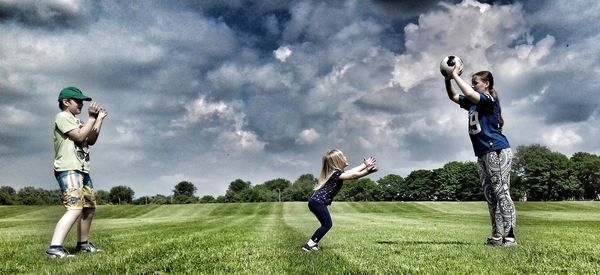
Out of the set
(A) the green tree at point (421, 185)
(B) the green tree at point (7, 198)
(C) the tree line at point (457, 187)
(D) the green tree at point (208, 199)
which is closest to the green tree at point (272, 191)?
(C) the tree line at point (457, 187)

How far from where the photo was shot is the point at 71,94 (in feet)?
25.9

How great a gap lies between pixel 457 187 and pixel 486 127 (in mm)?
126455

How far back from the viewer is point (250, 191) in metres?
156

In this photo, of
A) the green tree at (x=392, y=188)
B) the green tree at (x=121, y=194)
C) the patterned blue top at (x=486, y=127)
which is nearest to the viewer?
the patterned blue top at (x=486, y=127)

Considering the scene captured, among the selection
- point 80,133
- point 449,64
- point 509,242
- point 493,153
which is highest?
point 449,64

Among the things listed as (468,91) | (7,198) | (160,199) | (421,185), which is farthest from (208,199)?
(468,91)

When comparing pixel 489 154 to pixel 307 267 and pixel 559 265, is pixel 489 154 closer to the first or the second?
pixel 559 265

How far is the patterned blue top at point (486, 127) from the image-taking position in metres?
8.62

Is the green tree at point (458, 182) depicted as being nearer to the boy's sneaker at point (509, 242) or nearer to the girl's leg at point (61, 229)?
the boy's sneaker at point (509, 242)

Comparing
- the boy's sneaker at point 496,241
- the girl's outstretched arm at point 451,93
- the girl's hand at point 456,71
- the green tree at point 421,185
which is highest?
the green tree at point 421,185

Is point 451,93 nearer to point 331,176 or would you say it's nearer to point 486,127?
point 486,127

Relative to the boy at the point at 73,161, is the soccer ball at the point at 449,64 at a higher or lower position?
higher

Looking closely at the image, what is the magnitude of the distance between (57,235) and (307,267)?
412cm

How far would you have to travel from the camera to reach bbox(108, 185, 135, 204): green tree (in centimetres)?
17812
